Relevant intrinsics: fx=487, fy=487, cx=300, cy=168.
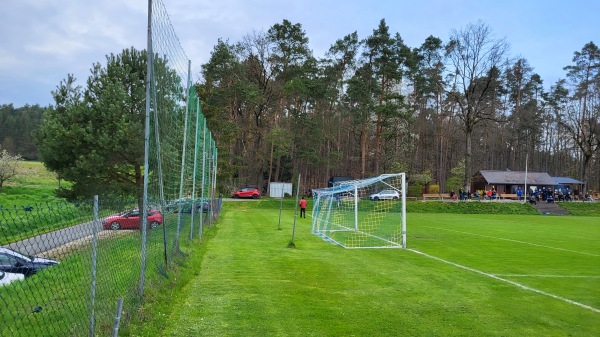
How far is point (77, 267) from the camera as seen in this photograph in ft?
17.0

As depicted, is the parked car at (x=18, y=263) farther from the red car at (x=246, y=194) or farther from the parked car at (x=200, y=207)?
the red car at (x=246, y=194)

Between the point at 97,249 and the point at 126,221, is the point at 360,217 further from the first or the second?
the point at 97,249

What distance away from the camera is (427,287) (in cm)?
942

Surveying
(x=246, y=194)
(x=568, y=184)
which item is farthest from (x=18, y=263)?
(x=568, y=184)

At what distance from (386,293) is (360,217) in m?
21.4

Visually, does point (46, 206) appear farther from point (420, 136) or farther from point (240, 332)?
point (420, 136)

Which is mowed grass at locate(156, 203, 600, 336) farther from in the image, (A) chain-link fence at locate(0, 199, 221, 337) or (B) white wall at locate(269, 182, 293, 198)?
(B) white wall at locate(269, 182, 293, 198)

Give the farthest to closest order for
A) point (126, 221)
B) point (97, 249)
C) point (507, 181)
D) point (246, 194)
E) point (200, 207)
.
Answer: point (507, 181) < point (246, 194) < point (200, 207) < point (126, 221) < point (97, 249)

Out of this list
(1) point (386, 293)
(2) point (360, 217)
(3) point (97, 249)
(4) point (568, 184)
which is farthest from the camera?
(4) point (568, 184)

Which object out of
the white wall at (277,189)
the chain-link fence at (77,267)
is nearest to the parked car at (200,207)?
the chain-link fence at (77,267)

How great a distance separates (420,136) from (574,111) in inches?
856

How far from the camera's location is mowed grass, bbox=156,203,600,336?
6.61 m

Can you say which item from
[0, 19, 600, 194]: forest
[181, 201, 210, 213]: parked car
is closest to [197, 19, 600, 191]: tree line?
[0, 19, 600, 194]: forest

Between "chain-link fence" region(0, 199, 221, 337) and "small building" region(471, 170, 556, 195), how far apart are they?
64972 mm
